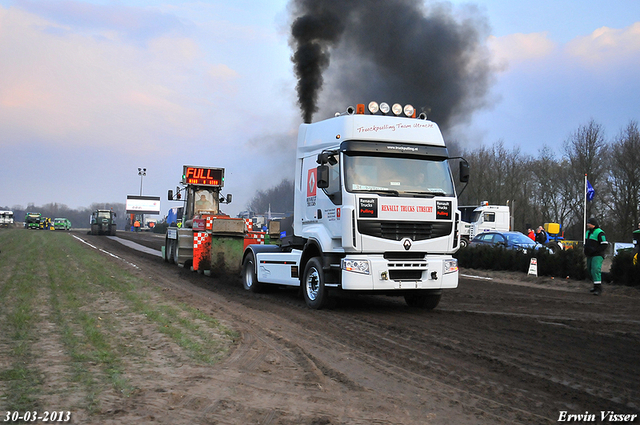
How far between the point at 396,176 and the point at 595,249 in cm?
718

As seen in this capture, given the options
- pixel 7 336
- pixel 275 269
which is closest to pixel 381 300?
pixel 275 269

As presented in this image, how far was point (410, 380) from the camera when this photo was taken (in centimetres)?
522

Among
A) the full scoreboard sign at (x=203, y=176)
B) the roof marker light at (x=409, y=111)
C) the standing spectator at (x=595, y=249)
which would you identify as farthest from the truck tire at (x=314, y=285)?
the full scoreboard sign at (x=203, y=176)

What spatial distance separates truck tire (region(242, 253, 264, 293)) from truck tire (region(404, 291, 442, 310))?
12.0ft

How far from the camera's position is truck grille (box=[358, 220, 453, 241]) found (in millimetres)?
9000

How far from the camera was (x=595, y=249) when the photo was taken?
13.7 m

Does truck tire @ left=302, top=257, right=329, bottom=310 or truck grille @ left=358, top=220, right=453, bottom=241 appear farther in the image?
truck tire @ left=302, top=257, right=329, bottom=310

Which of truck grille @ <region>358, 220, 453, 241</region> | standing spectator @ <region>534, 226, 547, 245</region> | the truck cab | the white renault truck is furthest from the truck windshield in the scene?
the truck cab

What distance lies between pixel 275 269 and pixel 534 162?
50.4 m

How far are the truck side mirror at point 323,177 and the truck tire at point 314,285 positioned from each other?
1390 mm

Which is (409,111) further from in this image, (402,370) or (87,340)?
(87,340)

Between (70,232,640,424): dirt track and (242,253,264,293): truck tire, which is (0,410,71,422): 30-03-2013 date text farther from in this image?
(242,253,264,293): truck tire

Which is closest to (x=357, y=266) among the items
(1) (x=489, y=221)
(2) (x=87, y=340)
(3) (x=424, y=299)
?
(3) (x=424, y=299)

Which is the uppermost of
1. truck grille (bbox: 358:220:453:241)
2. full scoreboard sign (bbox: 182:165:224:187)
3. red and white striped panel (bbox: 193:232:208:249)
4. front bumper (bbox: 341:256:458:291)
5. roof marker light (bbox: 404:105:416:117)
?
roof marker light (bbox: 404:105:416:117)
